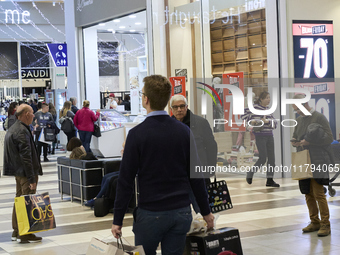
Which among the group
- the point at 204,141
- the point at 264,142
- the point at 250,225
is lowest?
the point at 250,225

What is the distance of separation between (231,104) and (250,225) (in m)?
3.82

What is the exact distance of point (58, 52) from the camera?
1730 cm

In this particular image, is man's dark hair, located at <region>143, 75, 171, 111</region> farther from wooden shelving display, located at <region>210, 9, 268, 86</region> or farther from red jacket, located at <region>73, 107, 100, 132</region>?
red jacket, located at <region>73, 107, 100, 132</region>

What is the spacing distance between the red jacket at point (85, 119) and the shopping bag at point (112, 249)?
412 inches

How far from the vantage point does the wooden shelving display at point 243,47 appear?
1016cm

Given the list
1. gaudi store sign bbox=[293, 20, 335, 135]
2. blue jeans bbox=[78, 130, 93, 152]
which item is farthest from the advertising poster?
blue jeans bbox=[78, 130, 93, 152]

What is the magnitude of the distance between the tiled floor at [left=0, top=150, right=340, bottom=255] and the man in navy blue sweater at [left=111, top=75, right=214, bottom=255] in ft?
3.50

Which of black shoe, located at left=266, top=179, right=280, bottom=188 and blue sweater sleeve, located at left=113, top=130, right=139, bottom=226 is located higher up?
blue sweater sleeve, located at left=113, top=130, right=139, bottom=226

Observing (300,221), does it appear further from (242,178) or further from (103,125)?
(103,125)

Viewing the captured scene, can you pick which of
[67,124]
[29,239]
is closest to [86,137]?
[67,124]

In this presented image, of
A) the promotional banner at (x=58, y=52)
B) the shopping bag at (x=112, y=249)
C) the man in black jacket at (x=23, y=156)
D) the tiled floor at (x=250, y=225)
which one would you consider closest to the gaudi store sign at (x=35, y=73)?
the promotional banner at (x=58, y=52)

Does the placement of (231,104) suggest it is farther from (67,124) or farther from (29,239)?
(67,124)

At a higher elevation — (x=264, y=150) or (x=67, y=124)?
(x=67, y=124)

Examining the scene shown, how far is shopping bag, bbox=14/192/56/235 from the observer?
5375mm
